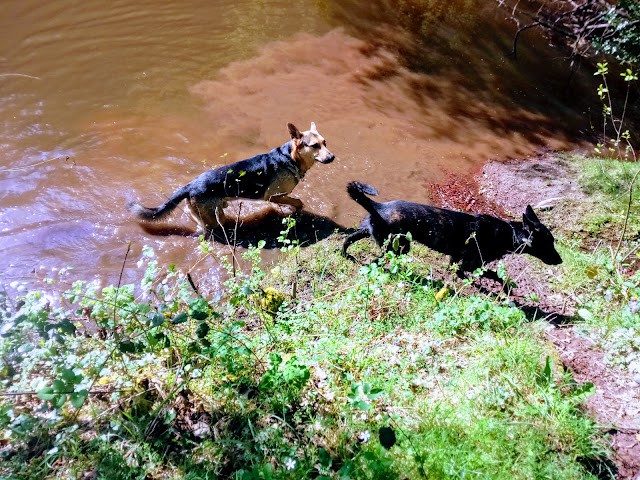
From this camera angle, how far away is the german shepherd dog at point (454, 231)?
5328 mm

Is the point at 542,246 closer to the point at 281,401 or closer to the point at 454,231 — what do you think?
the point at 454,231

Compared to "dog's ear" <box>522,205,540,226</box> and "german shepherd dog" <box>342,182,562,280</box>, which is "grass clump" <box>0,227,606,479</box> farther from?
"dog's ear" <box>522,205,540,226</box>

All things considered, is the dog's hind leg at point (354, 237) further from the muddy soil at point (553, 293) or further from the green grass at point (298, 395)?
the muddy soil at point (553, 293)

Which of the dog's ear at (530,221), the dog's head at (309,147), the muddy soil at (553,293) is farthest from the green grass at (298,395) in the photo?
the dog's head at (309,147)

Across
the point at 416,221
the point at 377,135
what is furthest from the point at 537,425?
the point at 377,135

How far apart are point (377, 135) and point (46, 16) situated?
24.3 ft

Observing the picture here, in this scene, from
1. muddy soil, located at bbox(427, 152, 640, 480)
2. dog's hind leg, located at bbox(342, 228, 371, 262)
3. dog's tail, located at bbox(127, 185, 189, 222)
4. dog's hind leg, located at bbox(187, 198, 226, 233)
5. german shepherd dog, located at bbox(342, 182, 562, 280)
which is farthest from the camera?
dog's hind leg, located at bbox(187, 198, 226, 233)

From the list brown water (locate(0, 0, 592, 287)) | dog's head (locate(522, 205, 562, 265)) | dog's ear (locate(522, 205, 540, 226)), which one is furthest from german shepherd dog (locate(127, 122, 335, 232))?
dog's head (locate(522, 205, 562, 265))

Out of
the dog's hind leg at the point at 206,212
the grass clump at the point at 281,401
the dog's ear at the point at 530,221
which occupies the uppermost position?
the dog's ear at the point at 530,221

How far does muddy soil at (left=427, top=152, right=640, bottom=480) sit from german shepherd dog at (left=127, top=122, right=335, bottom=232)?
217 centimetres

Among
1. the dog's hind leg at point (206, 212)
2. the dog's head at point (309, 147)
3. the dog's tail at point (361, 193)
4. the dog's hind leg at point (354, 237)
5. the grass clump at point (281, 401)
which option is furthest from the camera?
the dog's head at point (309, 147)

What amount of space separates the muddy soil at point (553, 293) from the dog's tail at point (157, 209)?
12.7ft

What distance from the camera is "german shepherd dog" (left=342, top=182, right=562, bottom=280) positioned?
5328 millimetres

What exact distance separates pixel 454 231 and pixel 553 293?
136cm
